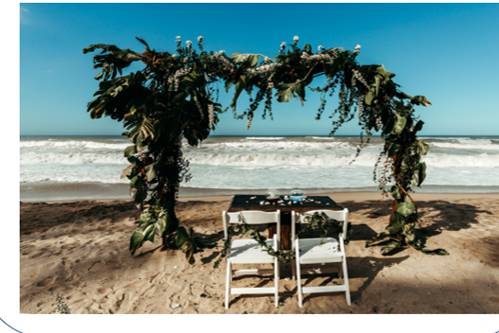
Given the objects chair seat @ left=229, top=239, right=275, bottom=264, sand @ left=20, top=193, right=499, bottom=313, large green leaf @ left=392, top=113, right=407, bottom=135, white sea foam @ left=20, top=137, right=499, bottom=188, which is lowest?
sand @ left=20, top=193, right=499, bottom=313

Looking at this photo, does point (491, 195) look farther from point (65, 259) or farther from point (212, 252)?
point (65, 259)

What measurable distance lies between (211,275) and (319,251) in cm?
146

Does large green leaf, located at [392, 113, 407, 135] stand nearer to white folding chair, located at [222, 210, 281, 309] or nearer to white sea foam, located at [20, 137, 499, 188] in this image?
white folding chair, located at [222, 210, 281, 309]

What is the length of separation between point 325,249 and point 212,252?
6.21 ft

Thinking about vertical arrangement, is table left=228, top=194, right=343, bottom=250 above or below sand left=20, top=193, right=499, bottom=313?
above

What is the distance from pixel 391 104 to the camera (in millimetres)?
4418

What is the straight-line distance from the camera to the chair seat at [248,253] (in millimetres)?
3403

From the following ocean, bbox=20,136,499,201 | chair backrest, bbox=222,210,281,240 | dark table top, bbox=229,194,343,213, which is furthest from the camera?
ocean, bbox=20,136,499,201

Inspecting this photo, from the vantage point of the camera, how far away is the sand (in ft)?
11.2

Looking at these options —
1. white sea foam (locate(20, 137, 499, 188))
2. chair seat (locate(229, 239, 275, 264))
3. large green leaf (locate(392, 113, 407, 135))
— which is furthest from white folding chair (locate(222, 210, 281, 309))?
white sea foam (locate(20, 137, 499, 188))

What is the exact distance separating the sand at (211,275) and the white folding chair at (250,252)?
0.51 ft

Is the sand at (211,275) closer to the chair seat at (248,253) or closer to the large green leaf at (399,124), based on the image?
the chair seat at (248,253)
